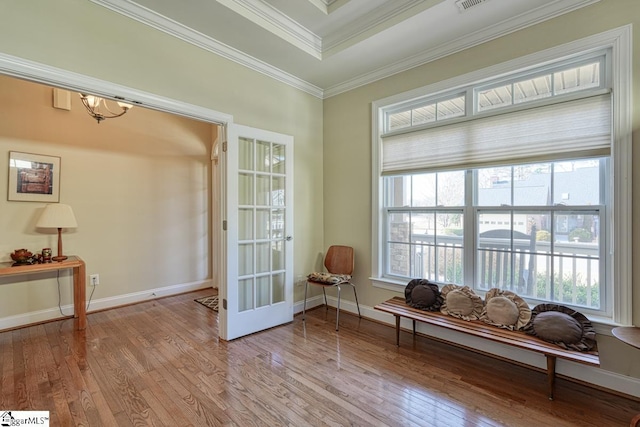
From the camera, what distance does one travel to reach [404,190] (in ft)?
10.7

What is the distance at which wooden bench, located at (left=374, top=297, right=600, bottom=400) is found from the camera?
188 centimetres

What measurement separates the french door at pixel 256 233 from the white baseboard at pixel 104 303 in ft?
6.34

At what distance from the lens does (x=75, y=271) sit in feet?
11.0

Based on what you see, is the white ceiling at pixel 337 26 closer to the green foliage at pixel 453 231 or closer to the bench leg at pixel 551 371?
the green foliage at pixel 453 231

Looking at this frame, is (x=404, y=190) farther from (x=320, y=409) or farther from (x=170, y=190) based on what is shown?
(x=170, y=190)

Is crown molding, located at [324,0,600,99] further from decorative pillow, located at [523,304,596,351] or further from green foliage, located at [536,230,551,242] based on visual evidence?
decorative pillow, located at [523,304,596,351]

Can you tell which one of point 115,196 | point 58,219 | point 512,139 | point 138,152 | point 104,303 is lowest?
point 104,303

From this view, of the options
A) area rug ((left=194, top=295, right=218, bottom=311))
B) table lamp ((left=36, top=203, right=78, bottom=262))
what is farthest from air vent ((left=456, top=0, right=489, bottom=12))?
table lamp ((left=36, top=203, right=78, bottom=262))

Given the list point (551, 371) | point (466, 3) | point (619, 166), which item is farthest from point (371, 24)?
point (551, 371)

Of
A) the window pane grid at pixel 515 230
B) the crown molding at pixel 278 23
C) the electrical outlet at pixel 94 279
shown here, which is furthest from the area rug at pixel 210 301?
the crown molding at pixel 278 23

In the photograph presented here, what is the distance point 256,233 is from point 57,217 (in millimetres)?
2234

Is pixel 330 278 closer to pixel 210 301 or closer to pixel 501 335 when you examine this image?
pixel 501 335

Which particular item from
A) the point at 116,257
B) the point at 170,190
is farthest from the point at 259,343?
the point at 170,190

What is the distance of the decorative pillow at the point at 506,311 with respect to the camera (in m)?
2.30
